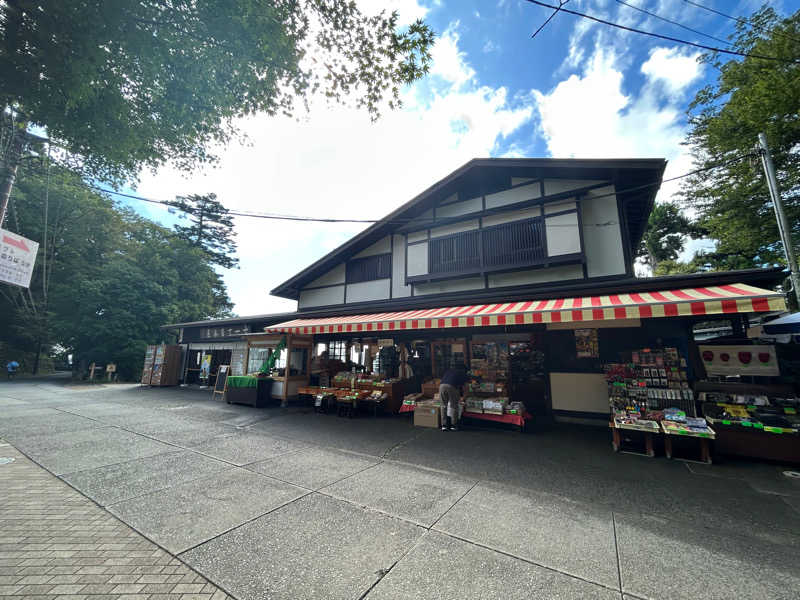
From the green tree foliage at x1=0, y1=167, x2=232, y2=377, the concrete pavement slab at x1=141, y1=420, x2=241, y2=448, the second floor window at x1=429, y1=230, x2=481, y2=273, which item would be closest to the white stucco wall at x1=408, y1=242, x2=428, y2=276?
the second floor window at x1=429, y1=230, x2=481, y2=273

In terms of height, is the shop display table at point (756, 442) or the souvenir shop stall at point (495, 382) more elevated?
the souvenir shop stall at point (495, 382)

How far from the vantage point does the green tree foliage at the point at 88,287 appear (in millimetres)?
20609

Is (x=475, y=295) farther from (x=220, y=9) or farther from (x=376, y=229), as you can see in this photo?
(x=220, y=9)

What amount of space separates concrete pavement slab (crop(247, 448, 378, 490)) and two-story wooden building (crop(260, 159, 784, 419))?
11.2ft

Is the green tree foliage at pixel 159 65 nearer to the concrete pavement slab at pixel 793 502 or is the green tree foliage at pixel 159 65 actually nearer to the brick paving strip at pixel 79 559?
the brick paving strip at pixel 79 559

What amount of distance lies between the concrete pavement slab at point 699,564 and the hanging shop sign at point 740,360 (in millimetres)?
4506

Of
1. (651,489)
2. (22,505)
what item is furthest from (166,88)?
(651,489)

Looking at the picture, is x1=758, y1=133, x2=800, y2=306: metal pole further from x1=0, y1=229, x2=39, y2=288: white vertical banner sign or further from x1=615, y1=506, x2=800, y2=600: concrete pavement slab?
x1=0, y1=229, x2=39, y2=288: white vertical banner sign

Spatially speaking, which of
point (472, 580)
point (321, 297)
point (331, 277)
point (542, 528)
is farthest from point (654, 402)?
point (321, 297)

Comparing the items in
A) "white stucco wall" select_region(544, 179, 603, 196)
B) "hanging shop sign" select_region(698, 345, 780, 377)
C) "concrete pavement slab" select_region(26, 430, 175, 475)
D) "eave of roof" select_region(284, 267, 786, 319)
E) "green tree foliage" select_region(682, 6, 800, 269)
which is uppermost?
"green tree foliage" select_region(682, 6, 800, 269)

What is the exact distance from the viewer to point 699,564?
2742 millimetres

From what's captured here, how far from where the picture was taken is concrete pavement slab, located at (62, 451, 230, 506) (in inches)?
164

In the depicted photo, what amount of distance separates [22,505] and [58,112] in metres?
6.69

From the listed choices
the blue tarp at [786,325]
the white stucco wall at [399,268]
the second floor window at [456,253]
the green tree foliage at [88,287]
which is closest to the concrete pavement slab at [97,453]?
the white stucco wall at [399,268]
